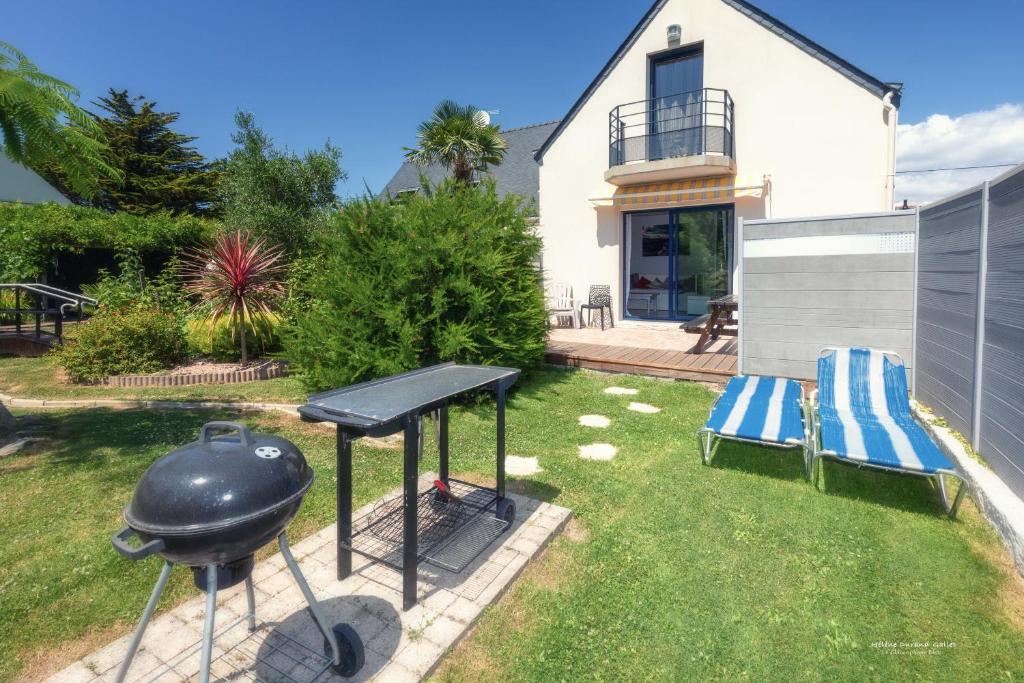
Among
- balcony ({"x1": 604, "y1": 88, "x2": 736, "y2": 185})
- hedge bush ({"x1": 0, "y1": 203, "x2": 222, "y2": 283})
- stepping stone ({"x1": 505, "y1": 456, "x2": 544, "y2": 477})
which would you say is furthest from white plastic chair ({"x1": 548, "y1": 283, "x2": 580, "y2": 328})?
hedge bush ({"x1": 0, "y1": 203, "x2": 222, "y2": 283})

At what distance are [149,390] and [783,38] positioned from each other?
52.7 feet

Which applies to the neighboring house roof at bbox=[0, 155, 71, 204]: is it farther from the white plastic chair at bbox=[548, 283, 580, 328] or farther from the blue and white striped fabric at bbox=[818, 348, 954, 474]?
the blue and white striped fabric at bbox=[818, 348, 954, 474]

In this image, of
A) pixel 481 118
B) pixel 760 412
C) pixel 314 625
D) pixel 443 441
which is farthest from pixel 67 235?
pixel 760 412

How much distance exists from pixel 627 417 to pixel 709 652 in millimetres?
4667

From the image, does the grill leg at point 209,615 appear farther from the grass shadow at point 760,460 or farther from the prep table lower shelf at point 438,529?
the grass shadow at point 760,460

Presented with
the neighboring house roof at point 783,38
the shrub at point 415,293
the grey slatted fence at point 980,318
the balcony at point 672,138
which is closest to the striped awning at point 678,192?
the balcony at point 672,138

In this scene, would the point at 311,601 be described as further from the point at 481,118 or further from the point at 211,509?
the point at 481,118

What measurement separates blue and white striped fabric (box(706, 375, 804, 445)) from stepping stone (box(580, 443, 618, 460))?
119cm

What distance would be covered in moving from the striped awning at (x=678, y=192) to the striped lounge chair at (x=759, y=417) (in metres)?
7.86

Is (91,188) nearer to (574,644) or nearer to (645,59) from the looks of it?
(574,644)

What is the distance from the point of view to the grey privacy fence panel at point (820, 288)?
25.0 feet

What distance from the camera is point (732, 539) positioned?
169 inches

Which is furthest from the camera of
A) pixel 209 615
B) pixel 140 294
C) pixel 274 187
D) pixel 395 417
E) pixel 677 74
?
pixel 274 187

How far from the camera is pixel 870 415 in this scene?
6109mm
